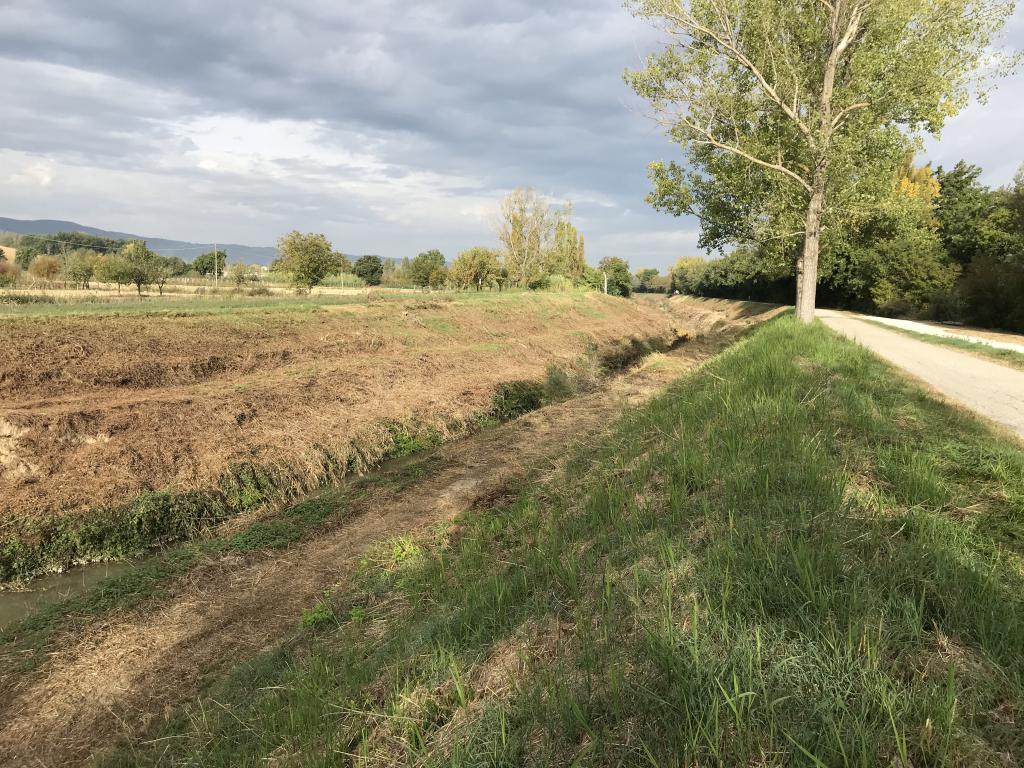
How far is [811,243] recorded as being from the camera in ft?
57.1

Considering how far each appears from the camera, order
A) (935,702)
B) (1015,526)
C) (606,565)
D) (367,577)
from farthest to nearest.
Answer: (367,577), (606,565), (1015,526), (935,702)

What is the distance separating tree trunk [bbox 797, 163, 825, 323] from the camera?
1695 cm

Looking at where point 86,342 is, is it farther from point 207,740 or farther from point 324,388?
point 207,740

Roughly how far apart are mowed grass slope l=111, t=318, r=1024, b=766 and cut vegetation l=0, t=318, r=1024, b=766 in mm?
14

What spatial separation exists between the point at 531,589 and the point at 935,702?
2219 millimetres

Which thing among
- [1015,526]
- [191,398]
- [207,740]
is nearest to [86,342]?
[191,398]

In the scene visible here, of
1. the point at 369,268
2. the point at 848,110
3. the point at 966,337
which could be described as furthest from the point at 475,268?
the point at 966,337

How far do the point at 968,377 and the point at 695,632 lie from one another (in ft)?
37.4

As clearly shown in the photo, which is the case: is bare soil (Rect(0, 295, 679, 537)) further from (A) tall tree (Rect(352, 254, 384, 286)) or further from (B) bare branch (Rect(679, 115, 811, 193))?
(A) tall tree (Rect(352, 254, 384, 286))

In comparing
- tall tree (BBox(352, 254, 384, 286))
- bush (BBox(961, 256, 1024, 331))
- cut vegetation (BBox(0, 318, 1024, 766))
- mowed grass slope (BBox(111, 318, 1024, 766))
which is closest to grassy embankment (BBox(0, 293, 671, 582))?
cut vegetation (BBox(0, 318, 1024, 766))

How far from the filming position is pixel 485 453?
403 inches

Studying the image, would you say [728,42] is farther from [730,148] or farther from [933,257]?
[933,257]

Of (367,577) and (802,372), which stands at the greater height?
(802,372)

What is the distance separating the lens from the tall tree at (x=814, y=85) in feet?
51.1
